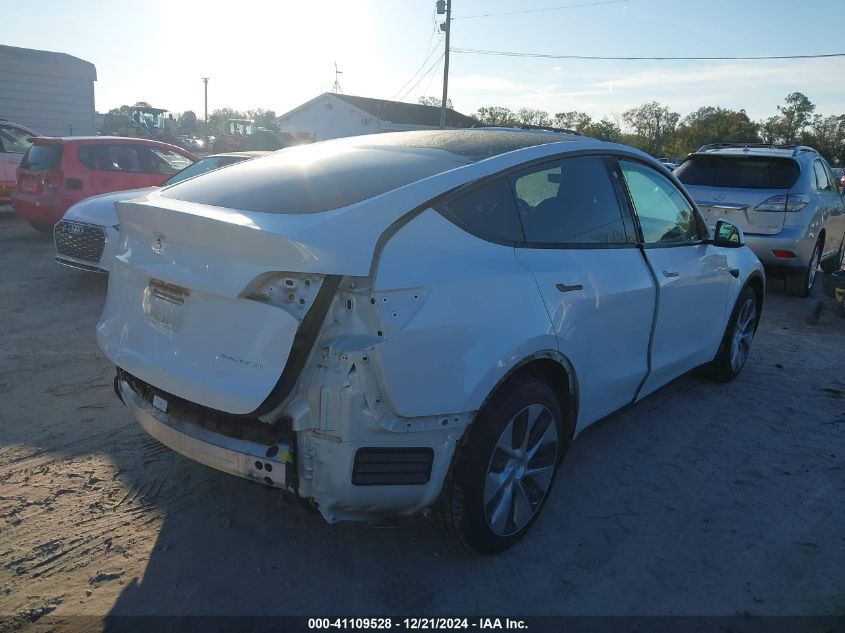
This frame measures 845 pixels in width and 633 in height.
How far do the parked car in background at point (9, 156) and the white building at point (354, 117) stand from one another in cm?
3453

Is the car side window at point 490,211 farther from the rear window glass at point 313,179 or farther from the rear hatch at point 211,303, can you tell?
the rear hatch at point 211,303

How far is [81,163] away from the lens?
971 centimetres

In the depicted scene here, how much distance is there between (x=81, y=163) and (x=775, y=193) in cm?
917

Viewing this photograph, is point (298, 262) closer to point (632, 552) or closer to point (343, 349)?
point (343, 349)

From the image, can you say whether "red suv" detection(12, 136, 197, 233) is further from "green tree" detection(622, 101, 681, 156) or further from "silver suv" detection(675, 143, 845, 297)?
"green tree" detection(622, 101, 681, 156)

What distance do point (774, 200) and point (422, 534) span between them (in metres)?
6.91

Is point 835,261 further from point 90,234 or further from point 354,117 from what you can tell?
point 354,117

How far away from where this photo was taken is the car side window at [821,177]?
885cm

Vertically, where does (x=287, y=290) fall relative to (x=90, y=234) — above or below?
above

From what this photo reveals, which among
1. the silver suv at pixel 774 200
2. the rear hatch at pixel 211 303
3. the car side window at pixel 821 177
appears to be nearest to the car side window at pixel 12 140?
the silver suv at pixel 774 200

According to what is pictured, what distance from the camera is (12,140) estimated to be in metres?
12.5

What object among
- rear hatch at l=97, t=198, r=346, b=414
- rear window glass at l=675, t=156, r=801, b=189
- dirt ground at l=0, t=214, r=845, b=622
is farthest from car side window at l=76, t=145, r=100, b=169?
rear window glass at l=675, t=156, r=801, b=189

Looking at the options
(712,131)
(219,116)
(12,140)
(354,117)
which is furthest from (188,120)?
(12,140)

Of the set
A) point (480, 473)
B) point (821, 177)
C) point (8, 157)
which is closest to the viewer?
point (480, 473)
